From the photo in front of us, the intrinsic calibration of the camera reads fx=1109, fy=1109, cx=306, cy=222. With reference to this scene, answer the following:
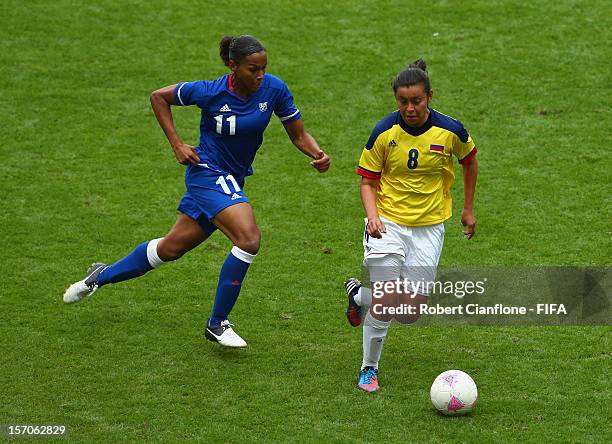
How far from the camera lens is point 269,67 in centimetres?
Answer: 1239

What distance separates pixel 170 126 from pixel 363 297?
5.80 ft

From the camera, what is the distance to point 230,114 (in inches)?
297

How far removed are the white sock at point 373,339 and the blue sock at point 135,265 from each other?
168 centimetres

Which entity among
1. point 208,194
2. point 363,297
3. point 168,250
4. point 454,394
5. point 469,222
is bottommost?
point 454,394

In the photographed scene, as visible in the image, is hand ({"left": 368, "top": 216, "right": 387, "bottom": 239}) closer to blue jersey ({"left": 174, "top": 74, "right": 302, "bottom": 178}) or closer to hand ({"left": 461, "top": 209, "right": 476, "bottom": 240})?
hand ({"left": 461, "top": 209, "right": 476, "bottom": 240})

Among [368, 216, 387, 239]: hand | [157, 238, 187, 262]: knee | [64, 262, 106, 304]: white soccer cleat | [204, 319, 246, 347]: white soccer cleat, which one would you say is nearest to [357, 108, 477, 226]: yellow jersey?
[368, 216, 387, 239]: hand

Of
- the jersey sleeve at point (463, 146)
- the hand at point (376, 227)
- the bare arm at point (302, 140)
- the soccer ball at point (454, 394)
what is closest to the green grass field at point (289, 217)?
the soccer ball at point (454, 394)

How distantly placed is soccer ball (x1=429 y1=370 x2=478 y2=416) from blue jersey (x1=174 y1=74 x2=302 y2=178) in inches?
85.2

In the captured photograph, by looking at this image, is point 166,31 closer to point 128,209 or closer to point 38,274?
point 128,209

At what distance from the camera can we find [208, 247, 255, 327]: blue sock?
295 inches

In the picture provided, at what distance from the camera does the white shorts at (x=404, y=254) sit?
277 inches

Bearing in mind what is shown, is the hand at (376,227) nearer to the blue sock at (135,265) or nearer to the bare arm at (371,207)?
the bare arm at (371,207)

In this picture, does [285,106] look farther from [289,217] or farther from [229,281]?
[289,217]

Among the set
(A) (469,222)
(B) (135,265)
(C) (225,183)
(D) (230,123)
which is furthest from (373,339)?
(B) (135,265)
